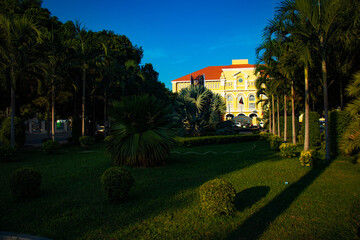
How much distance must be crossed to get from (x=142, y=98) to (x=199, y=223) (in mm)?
6954

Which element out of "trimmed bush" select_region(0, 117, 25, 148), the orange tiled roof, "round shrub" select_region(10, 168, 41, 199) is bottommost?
"round shrub" select_region(10, 168, 41, 199)

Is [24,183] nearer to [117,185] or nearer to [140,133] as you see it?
[117,185]

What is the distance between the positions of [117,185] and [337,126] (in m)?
11.6

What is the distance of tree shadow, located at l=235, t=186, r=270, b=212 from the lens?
18.0 feet

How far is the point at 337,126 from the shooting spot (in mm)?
12539

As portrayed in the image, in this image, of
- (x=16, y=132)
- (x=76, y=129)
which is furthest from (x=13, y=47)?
(x=76, y=129)

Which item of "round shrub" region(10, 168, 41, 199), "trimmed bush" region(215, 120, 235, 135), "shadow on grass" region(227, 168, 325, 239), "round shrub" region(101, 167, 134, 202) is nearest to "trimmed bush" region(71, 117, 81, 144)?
"trimmed bush" region(215, 120, 235, 135)

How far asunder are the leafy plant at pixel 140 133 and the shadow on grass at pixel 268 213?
5178 millimetres

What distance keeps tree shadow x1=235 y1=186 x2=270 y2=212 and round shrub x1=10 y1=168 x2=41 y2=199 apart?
491cm

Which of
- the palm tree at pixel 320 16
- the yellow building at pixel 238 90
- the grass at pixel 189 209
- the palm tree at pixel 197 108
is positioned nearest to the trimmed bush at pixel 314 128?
the palm tree at pixel 197 108

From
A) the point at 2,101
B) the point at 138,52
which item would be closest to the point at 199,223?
→ the point at 2,101

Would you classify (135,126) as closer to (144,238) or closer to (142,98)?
(142,98)

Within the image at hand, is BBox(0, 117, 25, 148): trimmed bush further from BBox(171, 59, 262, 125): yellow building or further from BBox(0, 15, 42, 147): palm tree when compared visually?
BBox(171, 59, 262, 125): yellow building

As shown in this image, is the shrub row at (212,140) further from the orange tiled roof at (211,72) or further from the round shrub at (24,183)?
the orange tiled roof at (211,72)
